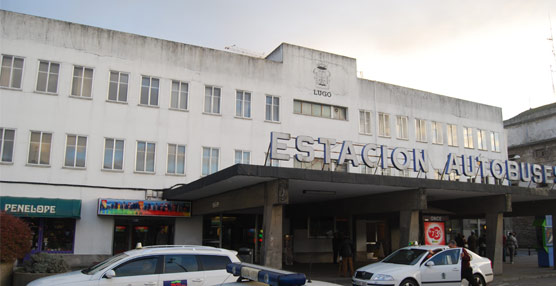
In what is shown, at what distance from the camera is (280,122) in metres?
28.1

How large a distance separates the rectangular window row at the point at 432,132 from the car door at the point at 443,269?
55.2 feet

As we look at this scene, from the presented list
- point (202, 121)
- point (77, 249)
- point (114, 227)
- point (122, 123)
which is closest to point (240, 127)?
point (202, 121)

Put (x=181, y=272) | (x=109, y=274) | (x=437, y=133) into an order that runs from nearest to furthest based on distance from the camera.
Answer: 1. (x=109, y=274)
2. (x=181, y=272)
3. (x=437, y=133)

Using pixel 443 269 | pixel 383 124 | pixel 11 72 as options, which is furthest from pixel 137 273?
pixel 383 124

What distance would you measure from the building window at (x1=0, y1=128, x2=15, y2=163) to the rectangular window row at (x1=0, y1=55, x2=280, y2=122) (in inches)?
86.7

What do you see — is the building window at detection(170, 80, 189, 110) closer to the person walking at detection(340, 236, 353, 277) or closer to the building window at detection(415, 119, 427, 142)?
the person walking at detection(340, 236, 353, 277)

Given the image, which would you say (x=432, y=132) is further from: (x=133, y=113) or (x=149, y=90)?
(x=133, y=113)

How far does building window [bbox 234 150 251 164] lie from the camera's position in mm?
26484

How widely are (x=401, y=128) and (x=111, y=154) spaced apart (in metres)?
19.8

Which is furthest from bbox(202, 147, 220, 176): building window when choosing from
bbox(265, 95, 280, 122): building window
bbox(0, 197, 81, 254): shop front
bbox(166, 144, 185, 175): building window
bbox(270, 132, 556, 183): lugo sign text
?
bbox(0, 197, 81, 254): shop front

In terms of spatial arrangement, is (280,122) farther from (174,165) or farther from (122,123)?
(122,123)

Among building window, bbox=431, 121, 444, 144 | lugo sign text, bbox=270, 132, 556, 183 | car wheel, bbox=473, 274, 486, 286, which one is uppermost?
Answer: building window, bbox=431, 121, 444, 144

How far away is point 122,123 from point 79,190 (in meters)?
3.93

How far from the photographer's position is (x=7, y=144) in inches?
847
